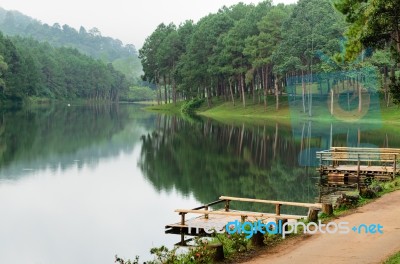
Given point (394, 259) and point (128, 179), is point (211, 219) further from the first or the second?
point (128, 179)

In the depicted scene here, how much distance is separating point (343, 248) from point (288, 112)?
75028mm

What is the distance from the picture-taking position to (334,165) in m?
34.2

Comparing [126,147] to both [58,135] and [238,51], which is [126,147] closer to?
[58,135]

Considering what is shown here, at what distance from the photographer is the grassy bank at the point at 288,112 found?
77.6m

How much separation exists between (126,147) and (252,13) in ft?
177

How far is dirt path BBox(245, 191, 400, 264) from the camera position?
13.2 meters

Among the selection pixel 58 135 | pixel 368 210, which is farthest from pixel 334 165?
pixel 58 135

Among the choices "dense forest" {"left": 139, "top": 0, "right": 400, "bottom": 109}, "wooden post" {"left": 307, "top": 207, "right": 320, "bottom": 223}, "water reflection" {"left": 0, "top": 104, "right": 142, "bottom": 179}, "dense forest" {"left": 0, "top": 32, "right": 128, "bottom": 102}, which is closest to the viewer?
"wooden post" {"left": 307, "top": 207, "right": 320, "bottom": 223}

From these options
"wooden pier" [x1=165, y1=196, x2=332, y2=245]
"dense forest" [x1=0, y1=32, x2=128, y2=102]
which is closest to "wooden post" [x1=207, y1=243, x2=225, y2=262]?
"wooden pier" [x1=165, y1=196, x2=332, y2=245]

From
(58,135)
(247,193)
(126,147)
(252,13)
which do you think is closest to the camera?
(247,193)

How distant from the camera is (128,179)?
34.6 metres

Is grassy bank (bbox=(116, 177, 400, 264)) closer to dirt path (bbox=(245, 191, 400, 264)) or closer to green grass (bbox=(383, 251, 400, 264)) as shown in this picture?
green grass (bbox=(383, 251, 400, 264))

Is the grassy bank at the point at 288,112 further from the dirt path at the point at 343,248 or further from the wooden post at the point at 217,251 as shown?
the wooden post at the point at 217,251

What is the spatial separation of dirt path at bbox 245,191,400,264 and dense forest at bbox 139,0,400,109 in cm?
4504
